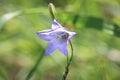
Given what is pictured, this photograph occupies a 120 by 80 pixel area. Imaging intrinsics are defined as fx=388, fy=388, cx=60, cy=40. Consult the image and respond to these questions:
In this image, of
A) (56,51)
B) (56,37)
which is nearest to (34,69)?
(56,51)

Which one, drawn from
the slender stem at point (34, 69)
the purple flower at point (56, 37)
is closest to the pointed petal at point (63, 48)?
the purple flower at point (56, 37)

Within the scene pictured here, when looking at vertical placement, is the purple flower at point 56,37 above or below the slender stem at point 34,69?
above

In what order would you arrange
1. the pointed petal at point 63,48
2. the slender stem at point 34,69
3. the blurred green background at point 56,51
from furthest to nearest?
the blurred green background at point 56,51 → the slender stem at point 34,69 → the pointed petal at point 63,48

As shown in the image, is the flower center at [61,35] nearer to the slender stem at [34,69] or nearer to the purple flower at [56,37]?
the purple flower at [56,37]

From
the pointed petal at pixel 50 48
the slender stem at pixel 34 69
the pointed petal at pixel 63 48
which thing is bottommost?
the slender stem at pixel 34 69

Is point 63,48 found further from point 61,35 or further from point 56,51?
point 56,51

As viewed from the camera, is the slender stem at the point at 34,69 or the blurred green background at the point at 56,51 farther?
the blurred green background at the point at 56,51

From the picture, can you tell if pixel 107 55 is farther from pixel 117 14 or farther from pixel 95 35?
pixel 117 14
